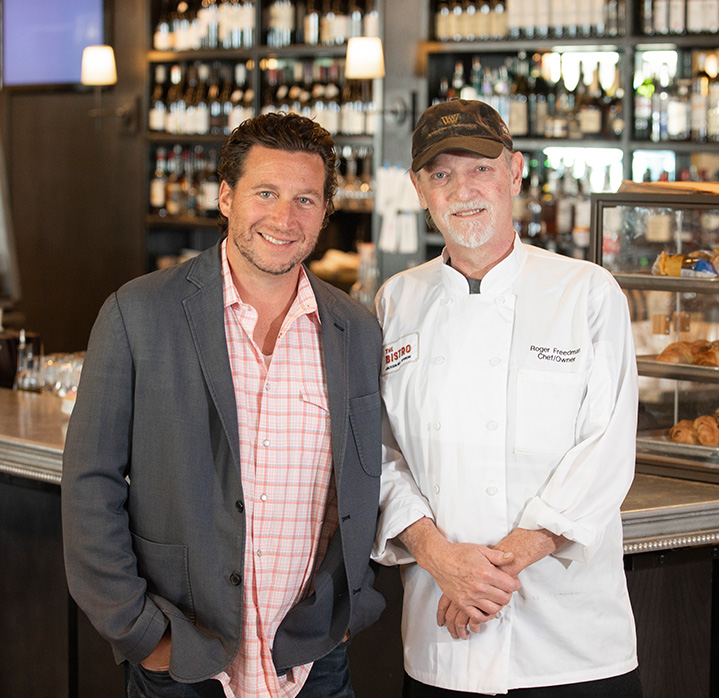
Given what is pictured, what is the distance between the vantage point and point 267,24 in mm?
5504

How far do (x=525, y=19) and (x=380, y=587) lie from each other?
11.1 ft

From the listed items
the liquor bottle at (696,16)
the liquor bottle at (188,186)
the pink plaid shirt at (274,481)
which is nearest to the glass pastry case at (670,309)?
the pink plaid shirt at (274,481)

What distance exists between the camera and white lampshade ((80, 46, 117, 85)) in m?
5.20

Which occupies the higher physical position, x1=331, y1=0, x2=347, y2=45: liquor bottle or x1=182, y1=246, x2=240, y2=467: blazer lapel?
x1=331, y1=0, x2=347, y2=45: liquor bottle

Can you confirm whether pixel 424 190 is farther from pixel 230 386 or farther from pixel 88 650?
pixel 88 650

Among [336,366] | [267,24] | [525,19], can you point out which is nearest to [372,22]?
[267,24]

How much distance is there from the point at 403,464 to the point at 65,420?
135cm

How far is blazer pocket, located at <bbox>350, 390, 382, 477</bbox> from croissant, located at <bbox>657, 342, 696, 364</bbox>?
0.92 metres

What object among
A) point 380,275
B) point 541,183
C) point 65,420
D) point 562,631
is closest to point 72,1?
point 380,275

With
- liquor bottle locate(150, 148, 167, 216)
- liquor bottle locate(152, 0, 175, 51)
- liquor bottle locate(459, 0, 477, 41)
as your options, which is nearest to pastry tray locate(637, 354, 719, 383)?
liquor bottle locate(459, 0, 477, 41)

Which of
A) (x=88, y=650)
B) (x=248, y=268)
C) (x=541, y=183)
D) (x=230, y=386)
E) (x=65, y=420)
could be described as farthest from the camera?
(x=541, y=183)

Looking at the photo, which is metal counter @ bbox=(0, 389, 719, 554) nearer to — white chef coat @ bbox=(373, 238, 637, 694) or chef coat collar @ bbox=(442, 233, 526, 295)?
white chef coat @ bbox=(373, 238, 637, 694)

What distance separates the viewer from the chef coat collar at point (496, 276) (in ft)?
5.89

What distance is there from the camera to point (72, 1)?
5.97 m
